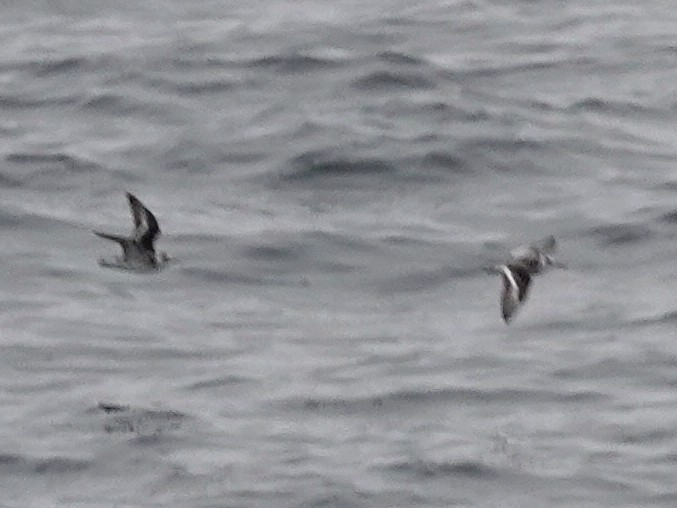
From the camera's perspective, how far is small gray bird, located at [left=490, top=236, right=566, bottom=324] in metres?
16.2

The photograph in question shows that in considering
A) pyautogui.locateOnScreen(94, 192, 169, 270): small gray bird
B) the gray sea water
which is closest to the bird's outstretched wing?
pyautogui.locateOnScreen(94, 192, 169, 270): small gray bird

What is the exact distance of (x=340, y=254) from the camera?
2041 cm

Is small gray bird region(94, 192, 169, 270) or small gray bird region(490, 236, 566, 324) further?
small gray bird region(94, 192, 169, 270)

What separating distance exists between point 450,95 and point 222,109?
2068 millimetres

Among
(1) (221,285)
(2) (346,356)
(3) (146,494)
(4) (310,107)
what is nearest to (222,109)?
(4) (310,107)

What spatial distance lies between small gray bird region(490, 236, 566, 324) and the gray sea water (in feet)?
3.17

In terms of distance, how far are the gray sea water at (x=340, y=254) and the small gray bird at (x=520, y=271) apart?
97 centimetres

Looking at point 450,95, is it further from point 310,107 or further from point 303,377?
point 303,377

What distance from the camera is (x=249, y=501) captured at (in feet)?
52.6

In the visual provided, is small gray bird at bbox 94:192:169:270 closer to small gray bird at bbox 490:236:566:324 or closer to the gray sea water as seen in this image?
the gray sea water

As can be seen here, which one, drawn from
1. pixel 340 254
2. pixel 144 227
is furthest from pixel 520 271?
pixel 340 254

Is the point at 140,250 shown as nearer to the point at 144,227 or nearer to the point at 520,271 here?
the point at 144,227

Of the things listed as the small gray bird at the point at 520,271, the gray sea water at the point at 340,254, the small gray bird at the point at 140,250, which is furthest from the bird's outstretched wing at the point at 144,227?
the small gray bird at the point at 520,271

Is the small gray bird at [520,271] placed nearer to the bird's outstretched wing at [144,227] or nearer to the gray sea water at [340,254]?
the gray sea water at [340,254]
